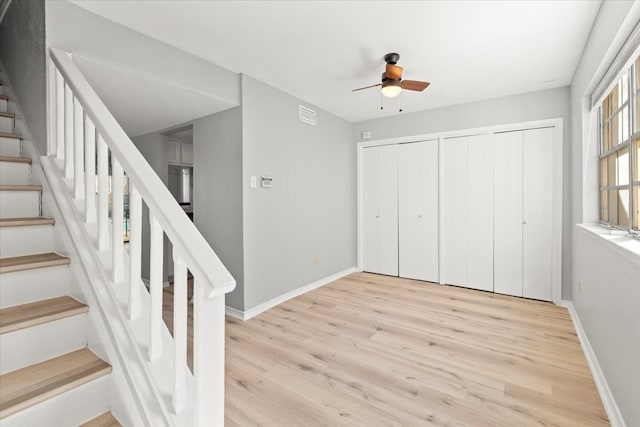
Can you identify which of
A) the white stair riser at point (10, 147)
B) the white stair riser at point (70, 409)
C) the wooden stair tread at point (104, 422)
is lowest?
the wooden stair tread at point (104, 422)

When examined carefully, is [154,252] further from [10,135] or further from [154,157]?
[154,157]

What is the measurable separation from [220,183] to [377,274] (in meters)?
2.86

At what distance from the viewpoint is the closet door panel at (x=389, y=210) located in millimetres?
4629

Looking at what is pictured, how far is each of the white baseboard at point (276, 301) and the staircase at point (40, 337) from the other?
175 centimetres

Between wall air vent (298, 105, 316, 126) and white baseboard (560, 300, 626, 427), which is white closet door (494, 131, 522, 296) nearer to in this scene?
white baseboard (560, 300, 626, 427)

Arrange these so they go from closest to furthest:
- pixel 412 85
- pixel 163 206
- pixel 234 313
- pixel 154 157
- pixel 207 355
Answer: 1. pixel 207 355
2. pixel 163 206
3. pixel 412 85
4. pixel 234 313
5. pixel 154 157

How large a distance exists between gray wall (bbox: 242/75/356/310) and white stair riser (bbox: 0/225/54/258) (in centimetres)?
163

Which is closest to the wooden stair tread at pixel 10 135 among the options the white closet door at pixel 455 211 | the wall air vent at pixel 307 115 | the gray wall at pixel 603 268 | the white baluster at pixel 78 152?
the white baluster at pixel 78 152

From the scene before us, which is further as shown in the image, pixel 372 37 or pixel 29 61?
pixel 372 37

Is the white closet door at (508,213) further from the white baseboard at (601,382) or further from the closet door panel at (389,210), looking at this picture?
the closet door panel at (389,210)

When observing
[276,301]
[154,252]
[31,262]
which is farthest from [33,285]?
[276,301]

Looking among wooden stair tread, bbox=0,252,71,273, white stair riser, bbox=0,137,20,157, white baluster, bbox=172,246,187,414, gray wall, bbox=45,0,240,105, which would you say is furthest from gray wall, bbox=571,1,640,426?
white stair riser, bbox=0,137,20,157

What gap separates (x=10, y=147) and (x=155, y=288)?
6.42 feet

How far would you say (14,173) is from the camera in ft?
6.28
